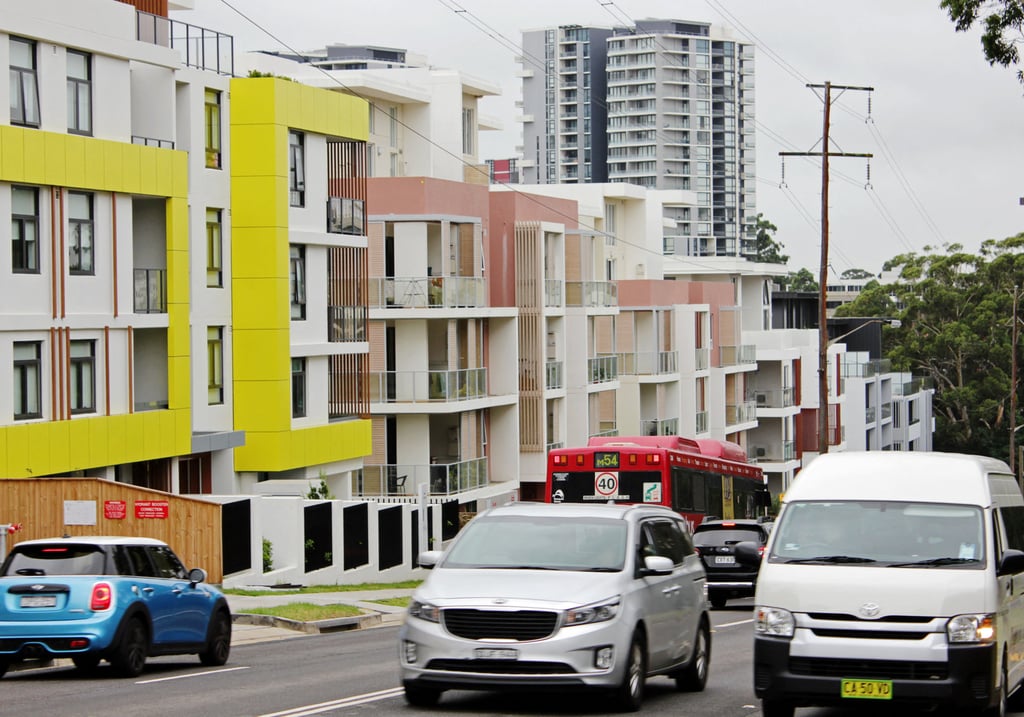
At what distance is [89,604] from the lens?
17.2m

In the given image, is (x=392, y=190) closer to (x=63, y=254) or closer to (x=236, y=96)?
(x=236, y=96)

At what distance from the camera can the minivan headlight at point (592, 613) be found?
13.4 metres

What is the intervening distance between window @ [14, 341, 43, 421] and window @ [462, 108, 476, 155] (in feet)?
123

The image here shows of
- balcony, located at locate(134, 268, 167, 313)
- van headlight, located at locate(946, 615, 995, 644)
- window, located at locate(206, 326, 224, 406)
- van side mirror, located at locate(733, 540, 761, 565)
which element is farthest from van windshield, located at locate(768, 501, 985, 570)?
window, located at locate(206, 326, 224, 406)

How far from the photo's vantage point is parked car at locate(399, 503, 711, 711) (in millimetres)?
13352

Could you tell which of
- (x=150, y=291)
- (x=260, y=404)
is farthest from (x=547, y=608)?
(x=260, y=404)

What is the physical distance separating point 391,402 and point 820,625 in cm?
3953

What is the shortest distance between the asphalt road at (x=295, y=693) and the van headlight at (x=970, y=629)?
2.68ft

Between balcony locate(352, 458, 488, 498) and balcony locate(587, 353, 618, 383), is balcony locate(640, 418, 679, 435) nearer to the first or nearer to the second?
balcony locate(587, 353, 618, 383)

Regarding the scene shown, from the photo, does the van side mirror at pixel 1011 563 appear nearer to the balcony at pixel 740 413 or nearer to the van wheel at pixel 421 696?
the van wheel at pixel 421 696

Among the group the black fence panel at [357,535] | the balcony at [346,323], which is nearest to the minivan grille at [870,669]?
the black fence panel at [357,535]

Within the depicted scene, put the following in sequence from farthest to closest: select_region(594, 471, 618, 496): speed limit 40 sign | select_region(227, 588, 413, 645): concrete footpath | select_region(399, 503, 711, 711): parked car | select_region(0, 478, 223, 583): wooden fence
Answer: select_region(594, 471, 618, 496): speed limit 40 sign, select_region(0, 478, 223, 583): wooden fence, select_region(227, 588, 413, 645): concrete footpath, select_region(399, 503, 711, 711): parked car

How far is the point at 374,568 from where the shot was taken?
4094 cm

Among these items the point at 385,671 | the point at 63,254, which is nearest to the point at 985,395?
the point at 63,254
